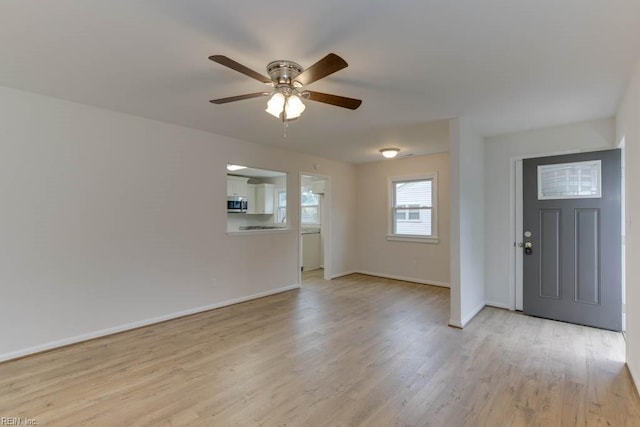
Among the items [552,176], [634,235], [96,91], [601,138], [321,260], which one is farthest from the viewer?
[321,260]

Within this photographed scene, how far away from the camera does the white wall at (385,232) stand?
5.71 meters

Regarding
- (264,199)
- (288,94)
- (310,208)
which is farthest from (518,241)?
(264,199)

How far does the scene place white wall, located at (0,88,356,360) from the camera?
285 centimetres

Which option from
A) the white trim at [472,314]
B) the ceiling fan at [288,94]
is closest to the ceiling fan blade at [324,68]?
the ceiling fan at [288,94]

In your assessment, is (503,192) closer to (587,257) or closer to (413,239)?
(587,257)

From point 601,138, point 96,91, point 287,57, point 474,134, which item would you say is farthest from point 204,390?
point 601,138

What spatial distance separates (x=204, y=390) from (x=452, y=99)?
3402mm

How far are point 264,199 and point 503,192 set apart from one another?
17.4 ft

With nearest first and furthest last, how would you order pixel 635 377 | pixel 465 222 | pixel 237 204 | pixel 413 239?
pixel 635 377
pixel 465 222
pixel 413 239
pixel 237 204

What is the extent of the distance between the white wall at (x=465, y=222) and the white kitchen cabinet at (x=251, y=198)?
17.4 feet

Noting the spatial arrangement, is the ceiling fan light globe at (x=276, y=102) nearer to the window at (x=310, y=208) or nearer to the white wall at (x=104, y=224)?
the white wall at (x=104, y=224)

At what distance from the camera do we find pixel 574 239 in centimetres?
374

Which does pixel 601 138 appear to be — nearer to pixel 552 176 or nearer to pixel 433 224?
pixel 552 176

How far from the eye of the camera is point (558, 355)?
2.92 m
